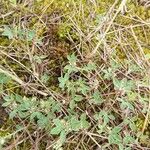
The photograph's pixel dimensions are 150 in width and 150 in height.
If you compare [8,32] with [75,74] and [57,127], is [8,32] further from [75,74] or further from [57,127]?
[57,127]

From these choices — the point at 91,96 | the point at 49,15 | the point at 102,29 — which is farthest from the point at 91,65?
the point at 49,15

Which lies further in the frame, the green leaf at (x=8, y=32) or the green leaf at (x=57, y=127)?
the green leaf at (x=8, y=32)

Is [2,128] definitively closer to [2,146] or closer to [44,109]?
[2,146]

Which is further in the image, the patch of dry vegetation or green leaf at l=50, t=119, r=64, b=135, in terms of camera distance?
the patch of dry vegetation

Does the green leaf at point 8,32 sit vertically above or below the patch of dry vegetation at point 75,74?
above

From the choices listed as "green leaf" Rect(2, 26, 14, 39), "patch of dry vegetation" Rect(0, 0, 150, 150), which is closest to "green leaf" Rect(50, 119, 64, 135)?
"patch of dry vegetation" Rect(0, 0, 150, 150)

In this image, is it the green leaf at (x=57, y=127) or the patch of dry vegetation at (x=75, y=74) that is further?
the patch of dry vegetation at (x=75, y=74)

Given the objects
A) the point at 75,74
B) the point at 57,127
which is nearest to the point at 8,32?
the point at 75,74

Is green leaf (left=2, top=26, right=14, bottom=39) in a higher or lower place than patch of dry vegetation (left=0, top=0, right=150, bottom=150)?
higher

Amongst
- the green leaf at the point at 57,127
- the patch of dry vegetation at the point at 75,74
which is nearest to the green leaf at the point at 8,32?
the patch of dry vegetation at the point at 75,74

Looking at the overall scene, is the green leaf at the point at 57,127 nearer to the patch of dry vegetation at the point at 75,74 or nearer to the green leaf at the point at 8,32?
the patch of dry vegetation at the point at 75,74

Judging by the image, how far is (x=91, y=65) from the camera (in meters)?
2.05

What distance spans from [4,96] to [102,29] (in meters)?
0.67

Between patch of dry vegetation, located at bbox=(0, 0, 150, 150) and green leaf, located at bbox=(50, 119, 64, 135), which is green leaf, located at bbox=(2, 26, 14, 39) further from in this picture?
green leaf, located at bbox=(50, 119, 64, 135)
